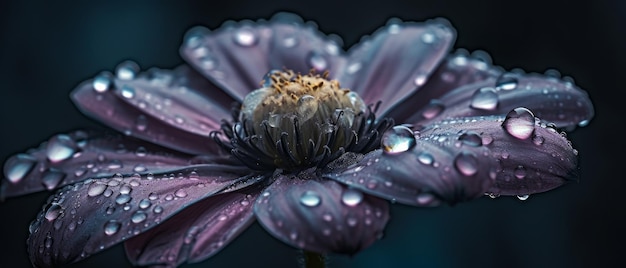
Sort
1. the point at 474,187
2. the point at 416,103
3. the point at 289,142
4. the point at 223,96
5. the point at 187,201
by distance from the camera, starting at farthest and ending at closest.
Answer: the point at 223,96, the point at 416,103, the point at 289,142, the point at 187,201, the point at 474,187

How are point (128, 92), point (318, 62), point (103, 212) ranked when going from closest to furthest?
point (103, 212), point (128, 92), point (318, 62)

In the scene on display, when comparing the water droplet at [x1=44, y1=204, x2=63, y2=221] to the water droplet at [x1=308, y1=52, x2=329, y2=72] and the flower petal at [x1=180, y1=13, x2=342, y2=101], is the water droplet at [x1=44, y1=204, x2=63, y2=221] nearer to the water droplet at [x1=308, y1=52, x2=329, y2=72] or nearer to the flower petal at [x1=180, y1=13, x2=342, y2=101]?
the flower petal at [x1=180, y1=13, x2=342, y2=101]

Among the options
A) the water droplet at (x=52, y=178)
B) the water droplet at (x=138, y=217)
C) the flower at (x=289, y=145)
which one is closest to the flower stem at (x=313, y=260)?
the flower at (x=289, y=145)

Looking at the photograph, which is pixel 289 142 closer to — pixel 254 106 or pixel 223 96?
pixel 254 106

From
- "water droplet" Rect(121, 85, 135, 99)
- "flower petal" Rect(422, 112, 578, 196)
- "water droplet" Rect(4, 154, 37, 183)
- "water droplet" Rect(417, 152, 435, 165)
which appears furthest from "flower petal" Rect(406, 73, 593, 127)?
"water droplet" Rect(4, 154, 37, 183)

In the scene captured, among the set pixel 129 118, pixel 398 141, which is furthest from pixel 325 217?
pixel 129 118

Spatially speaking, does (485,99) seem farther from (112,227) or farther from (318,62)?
(112,227)

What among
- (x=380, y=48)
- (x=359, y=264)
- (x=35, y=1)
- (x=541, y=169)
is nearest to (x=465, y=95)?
(x=380, y=48)
